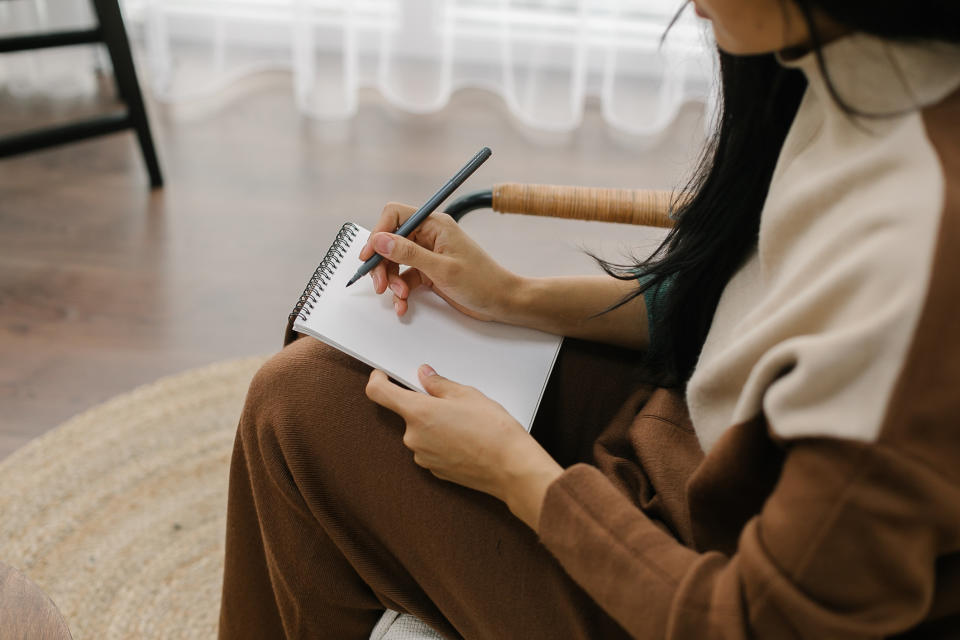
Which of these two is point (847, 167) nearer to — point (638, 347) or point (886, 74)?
point (886, 74)

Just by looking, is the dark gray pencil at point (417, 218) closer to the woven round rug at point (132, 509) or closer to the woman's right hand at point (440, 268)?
the woman's right hand at point (440, 268)

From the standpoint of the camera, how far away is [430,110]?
2.45 meters

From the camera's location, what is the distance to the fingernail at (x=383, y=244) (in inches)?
31.9

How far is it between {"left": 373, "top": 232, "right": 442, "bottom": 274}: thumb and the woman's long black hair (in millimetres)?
188

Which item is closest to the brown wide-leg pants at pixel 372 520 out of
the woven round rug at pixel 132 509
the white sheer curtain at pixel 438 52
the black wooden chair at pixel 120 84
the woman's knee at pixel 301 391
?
the woman's knee at pixel 301 391

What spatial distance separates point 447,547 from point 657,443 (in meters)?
0.20

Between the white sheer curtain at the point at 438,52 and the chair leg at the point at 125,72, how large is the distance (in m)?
0.50

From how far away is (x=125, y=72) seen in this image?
74.7 inches

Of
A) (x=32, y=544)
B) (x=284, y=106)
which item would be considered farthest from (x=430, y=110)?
(x=32, y=544)

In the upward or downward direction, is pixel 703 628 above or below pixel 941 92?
below

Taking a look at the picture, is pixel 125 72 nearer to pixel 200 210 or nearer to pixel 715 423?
pixel 200 210

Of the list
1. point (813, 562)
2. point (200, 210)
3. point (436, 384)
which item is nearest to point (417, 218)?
point (436, 384)

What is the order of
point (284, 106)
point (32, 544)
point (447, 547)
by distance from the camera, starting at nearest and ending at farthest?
1. point (447, 547)
2. point (32, 544)
3. point (284, 106)

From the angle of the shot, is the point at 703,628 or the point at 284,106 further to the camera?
the point at 284,106
